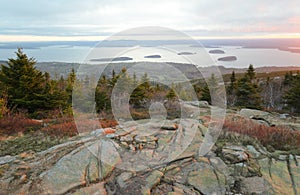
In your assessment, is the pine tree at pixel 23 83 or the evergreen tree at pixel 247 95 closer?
the pine tree at pixel 23 83

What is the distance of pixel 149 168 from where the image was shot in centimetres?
554

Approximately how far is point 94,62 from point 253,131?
222 inches

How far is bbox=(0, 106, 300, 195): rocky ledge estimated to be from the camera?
4848 millimetres

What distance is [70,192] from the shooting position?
181 inches

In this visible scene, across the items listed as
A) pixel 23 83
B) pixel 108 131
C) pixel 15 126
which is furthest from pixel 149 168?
pixel 23 83

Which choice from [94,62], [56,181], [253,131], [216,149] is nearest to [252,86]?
[253,131]

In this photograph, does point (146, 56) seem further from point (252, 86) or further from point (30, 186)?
point (252, 86)

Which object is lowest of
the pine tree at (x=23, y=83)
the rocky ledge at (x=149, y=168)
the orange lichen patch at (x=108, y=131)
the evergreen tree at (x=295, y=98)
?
the evergreen tree at (x=295, y=98)

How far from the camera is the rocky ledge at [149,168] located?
485 centimetres

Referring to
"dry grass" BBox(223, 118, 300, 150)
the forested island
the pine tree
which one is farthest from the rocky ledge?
the pine tree

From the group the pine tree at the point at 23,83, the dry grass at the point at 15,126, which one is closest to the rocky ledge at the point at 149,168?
the dry grass at the point at 15,126

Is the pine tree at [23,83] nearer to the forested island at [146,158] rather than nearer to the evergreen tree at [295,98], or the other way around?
the forested island at [146,158]

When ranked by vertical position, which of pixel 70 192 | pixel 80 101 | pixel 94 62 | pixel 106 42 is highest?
pixel 106 42

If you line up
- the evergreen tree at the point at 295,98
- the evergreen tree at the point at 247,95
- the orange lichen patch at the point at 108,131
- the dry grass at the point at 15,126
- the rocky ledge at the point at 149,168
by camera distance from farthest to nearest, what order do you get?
1. the evergreen tree at the point at 247,95
2. the evergreen tree at the point at 295,98
3. the dry grass at the point at 15,126
4. the orange lichen patch at the point at 108,131
5. the rocky ledge at the point at 149,168
